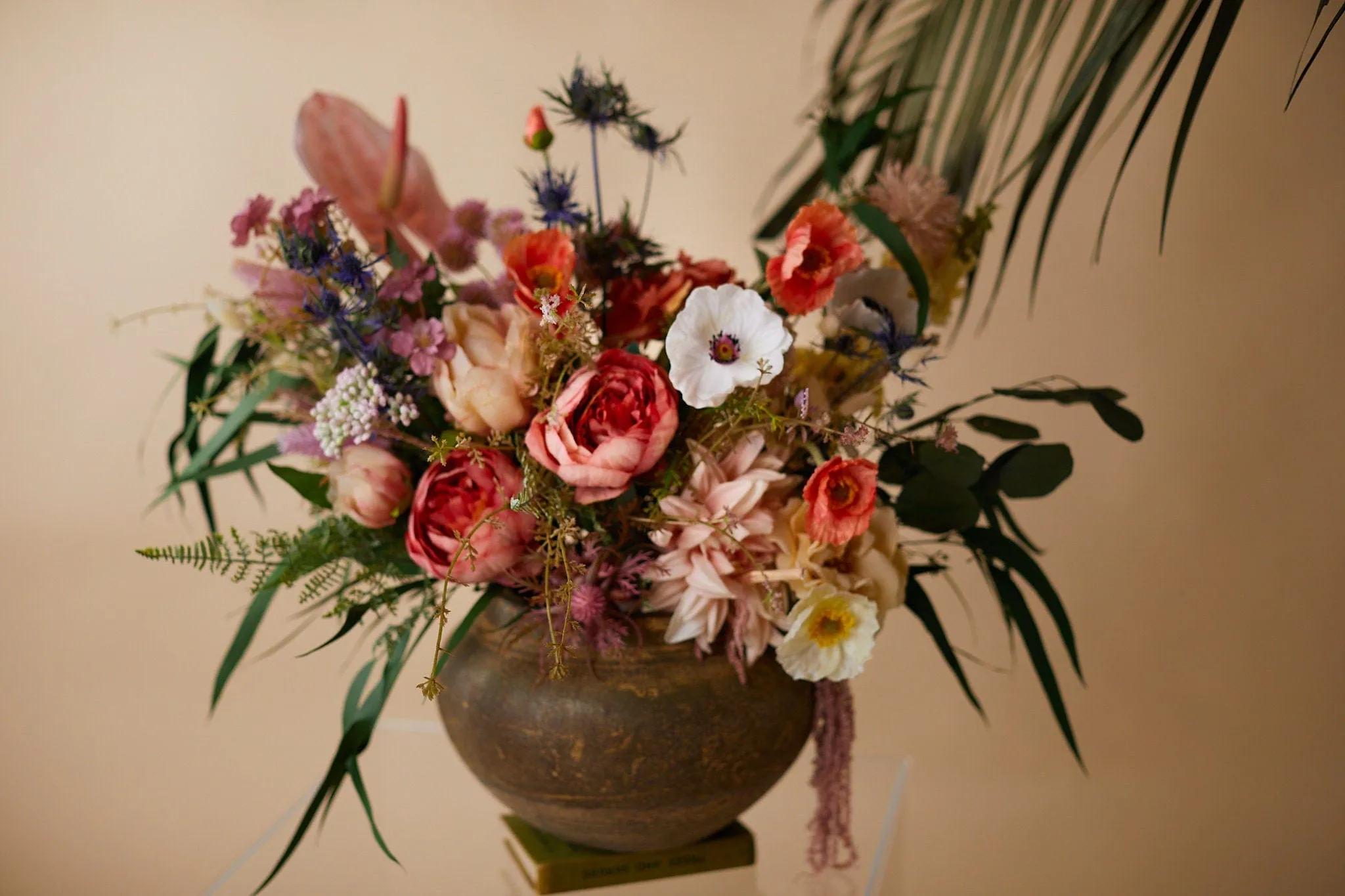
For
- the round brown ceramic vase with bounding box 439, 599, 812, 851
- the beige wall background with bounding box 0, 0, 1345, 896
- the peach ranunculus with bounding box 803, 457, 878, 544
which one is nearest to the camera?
the peach ranunculus with bounding box 803, 457, 878, 544

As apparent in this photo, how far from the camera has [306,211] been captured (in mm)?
784

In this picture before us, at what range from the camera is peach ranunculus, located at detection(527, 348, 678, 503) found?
0.72 m

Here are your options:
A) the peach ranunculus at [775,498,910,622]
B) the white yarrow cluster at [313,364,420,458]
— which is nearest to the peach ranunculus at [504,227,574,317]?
the white yarrow cluster at [313,364,420,458]

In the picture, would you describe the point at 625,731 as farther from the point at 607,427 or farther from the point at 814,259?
the point at 814,259

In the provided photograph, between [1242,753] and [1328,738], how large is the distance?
0.37 ft

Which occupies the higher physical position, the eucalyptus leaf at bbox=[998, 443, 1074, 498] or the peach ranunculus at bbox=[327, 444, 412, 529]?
the eucalyptus leaf at bbox=[998, 443, 1074, 498]

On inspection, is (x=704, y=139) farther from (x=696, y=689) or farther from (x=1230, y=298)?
(x=696, y=689)

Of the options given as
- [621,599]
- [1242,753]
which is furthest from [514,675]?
[1242,753]

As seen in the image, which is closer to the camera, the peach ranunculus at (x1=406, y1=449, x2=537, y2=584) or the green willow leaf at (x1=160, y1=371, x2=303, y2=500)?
the peach ranunculus at (x1=406, y1=449, x2=537, y2=584)

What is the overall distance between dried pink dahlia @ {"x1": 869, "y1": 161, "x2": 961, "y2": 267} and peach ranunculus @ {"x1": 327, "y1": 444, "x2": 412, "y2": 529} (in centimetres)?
43

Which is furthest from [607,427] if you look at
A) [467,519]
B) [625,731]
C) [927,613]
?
[927,613]

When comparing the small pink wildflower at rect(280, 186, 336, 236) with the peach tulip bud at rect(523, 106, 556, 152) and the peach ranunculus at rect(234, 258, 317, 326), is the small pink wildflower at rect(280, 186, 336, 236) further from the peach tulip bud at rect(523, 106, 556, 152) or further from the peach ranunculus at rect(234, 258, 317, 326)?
the peach tulip bud at rect(523, 106, 556, 152)

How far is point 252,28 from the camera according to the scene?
5.50 feet

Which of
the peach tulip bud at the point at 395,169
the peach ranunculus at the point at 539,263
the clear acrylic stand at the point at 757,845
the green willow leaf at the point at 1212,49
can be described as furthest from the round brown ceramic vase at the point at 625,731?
the green willow leaf at the point at 1212,49
